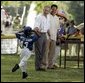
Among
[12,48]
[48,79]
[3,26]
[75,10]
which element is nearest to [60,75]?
[48,79]

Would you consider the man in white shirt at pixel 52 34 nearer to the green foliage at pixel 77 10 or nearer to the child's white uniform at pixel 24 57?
the child's white uniform at pixel 24 57

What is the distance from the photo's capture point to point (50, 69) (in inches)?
600

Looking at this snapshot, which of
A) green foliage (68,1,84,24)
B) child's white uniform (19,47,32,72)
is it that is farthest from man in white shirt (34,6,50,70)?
green foliage (68,1,84,24)

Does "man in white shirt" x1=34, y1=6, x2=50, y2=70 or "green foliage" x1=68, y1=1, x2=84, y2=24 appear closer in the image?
"man in white shirt" x1=34, y1=6, x2=50, y2=70

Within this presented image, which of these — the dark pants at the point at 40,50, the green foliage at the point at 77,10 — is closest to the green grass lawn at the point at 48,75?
the dark pants at the point at 40,50

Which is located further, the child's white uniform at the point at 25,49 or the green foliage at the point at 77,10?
the green foliage at the point at 77,10

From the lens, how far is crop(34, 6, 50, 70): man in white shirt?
14.5 m

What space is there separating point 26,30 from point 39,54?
5.95 feet

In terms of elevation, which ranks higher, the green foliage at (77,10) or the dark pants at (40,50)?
the green foliage at (77,10)

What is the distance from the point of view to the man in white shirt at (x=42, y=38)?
14508 millimetres

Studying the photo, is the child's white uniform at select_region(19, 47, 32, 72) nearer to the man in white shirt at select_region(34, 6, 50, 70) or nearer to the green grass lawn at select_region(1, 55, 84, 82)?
Answer: the green grass lawn at select_region(1, 55, 84, 82)

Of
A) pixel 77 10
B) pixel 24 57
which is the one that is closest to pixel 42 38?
pixel 24 57

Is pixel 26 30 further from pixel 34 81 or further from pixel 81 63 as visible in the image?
pixel 81 63

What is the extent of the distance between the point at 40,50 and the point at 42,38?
0.35 metres
